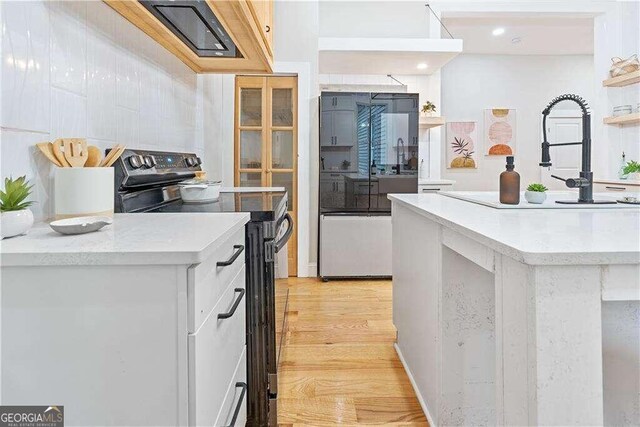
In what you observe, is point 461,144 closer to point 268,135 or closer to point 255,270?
point 268,135

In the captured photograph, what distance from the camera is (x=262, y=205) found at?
1.68 metres

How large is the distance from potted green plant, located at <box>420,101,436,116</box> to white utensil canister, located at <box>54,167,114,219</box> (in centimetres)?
443

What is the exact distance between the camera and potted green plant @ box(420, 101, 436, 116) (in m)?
5.01

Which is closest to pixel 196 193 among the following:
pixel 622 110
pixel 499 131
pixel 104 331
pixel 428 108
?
pixel 104 331

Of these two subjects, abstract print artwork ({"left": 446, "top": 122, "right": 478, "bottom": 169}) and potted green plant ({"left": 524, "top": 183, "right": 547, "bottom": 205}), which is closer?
potted green plant ({"left": 524, "top": 183, "right": 547, "bottom": 205})

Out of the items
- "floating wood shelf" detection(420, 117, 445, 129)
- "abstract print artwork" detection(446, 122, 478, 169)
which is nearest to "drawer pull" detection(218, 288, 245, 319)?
"floating wood shelf" detection(420, 117, 445, 129)

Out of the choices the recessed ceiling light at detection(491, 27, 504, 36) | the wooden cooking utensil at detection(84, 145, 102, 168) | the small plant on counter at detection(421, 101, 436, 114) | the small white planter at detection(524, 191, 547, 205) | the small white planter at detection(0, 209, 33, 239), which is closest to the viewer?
the small white planter at detection(0, 209, 33, 239)

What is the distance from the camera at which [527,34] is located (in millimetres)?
5582

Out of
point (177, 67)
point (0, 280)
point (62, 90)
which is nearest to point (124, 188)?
point (62, 90)

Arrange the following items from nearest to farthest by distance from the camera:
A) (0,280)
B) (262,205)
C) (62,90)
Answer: (0,280)
(62,90)
(262,205)

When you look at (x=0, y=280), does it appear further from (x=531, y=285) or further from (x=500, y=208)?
(x=500, y=208)

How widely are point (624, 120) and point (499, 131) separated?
7.41 feet

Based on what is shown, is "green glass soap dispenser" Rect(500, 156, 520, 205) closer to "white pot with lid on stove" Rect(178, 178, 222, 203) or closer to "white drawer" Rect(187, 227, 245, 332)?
"white drawer" Rect(187, 227, 245, 332)

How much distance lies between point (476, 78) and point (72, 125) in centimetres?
639
